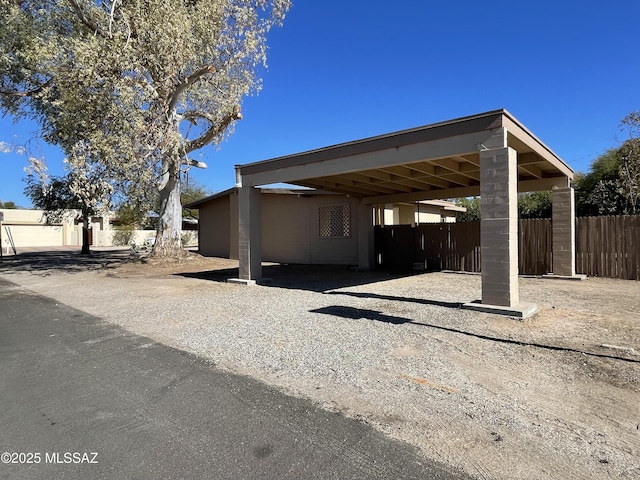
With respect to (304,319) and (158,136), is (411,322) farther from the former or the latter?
(158,136)

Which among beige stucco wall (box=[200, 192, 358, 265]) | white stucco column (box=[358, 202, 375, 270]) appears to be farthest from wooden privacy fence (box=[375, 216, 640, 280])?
beige stucco wall (box=[200, 192, 358, 265])

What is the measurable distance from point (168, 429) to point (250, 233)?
28.0 feet

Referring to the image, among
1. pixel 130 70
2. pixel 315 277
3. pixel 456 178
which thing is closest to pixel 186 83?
pixel 130 70

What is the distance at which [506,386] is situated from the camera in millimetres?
3967

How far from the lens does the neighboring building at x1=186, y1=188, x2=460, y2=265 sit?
1733cm

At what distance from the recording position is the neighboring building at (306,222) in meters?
17.3

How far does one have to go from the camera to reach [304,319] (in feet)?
22.8

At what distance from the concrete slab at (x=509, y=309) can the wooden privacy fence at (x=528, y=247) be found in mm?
5973

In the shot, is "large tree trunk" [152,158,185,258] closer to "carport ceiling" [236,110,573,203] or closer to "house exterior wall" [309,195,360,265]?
"house exterior wall" [309,195,360,265]

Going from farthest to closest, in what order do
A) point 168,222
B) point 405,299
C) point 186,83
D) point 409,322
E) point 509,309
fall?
point 168,222 < point 186,83 < point 405,299 < point 509,309 < point 409,322

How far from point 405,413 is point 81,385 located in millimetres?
3193

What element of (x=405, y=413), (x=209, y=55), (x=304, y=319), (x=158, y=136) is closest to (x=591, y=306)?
(x=304, y=319)

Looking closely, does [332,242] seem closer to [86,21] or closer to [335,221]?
[335,221]

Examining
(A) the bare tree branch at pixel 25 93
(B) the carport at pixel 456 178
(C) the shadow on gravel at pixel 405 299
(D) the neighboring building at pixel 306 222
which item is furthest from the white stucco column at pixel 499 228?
(A) the bare tree branch at pixel 25 93
